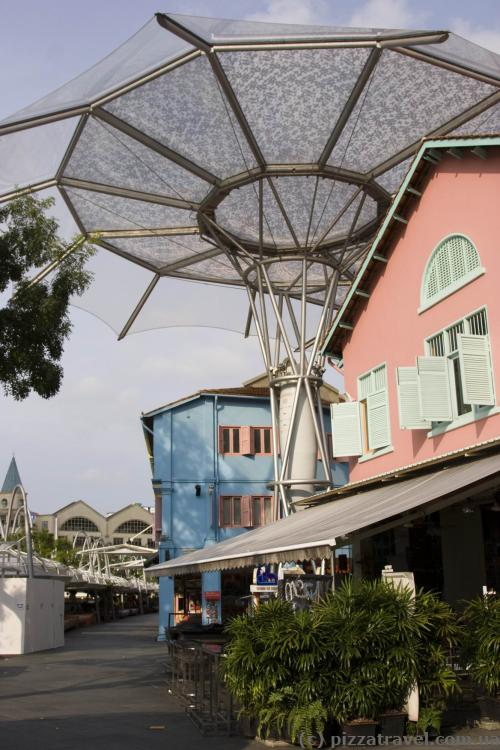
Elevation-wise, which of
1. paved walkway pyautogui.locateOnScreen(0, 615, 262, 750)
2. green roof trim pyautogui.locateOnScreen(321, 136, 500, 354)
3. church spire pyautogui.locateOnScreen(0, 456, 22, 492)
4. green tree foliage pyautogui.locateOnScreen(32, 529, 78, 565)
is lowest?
paved walkway pyautogui.locateOnScreen(0, 615, 262, 750)

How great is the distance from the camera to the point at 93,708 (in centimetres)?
1508

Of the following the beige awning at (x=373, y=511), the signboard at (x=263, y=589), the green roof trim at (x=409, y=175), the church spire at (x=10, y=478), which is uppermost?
the church spire at (x=10, y=478)

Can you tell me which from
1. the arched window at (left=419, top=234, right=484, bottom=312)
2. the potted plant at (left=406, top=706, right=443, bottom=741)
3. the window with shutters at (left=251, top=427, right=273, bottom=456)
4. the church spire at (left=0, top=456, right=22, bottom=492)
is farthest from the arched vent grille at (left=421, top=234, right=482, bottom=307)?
the church spire at (left=0, top=456, right=22, bottom=492)

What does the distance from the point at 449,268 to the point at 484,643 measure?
7.58 metres

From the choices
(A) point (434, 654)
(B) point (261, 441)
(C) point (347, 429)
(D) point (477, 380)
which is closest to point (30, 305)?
(C) point (347, 429)

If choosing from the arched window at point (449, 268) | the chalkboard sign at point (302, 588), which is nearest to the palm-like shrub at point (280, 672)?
the chalkboard sign at point (302, 588)

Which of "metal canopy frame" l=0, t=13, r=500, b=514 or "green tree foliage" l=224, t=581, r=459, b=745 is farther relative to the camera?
"metal canopy frame" l=0, t=13, r=500, b=514

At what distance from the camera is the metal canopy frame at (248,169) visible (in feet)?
63.7

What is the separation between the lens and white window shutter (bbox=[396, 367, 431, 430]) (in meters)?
16.2

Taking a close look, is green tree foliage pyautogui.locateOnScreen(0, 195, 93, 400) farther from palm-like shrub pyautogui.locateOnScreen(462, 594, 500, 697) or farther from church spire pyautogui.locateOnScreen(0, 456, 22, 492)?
church spire pyautogui.locateOnScreen(0, 456, 22, 492)

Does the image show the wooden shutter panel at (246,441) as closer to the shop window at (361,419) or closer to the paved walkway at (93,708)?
the paved walkway at (93,708)

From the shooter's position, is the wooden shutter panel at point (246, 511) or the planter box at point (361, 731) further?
the wooden shutter panel at point (246, 511)

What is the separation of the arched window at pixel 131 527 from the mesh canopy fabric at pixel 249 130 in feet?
397

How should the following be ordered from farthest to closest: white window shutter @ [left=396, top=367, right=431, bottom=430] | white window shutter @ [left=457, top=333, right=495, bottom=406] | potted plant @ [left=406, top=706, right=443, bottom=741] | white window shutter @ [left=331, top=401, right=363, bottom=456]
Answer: white window shutter @ [left=331, top=401, right=363, bottom=456]
white window shutter @ [left=396, top=367, right=431, bottom=430]
white window shutter @ [left=457, top=333, right=495, bottom=406]
potted plant @ [left=406, top=706, right=443, bottom=741]
